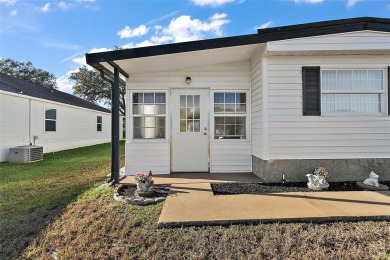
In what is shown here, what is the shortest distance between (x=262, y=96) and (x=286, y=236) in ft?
9.94

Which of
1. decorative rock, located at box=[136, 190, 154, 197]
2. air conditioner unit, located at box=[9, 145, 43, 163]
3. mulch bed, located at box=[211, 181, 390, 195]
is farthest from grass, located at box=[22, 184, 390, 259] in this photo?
air conditioner unit, located at box=[9, 145, 43, 163]

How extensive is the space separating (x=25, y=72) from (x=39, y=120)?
27.3m

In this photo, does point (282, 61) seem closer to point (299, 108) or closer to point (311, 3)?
point (299, 108)

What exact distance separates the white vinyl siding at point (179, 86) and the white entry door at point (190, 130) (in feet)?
0.49

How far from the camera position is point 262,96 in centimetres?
486

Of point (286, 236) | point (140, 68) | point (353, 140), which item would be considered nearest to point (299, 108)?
point (353, 140)

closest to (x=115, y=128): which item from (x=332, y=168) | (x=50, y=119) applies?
(x=332, y=168)

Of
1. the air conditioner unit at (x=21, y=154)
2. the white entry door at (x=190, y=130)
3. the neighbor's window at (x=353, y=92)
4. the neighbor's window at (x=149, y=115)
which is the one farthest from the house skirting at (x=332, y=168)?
the air conditioner unit at (x=21, y=154)

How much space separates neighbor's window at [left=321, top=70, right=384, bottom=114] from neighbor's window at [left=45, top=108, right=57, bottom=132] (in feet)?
40.2

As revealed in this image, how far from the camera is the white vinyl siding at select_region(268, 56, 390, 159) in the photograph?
4.83 metres

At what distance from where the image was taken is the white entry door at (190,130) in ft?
18.8

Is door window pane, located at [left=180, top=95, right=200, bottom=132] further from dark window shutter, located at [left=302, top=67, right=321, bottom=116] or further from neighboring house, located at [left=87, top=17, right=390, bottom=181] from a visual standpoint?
dark window shutter, located at [left=302, top=67, right=321, bottom=116]

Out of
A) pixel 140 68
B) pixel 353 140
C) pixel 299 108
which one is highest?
pixel 140 68

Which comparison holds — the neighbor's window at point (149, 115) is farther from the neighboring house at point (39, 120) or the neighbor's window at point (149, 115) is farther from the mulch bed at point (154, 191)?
the neighboring house at point (39, 120)
